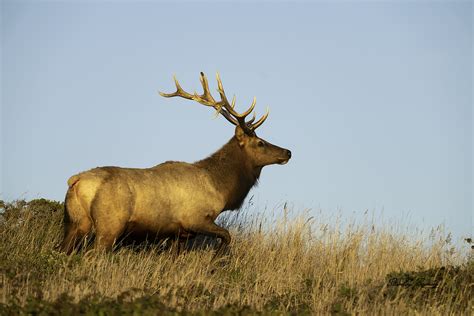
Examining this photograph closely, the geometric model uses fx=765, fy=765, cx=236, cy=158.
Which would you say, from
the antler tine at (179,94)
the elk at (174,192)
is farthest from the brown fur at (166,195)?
the antler tine at (179,94)

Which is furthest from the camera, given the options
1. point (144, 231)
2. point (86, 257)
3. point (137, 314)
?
point (144, 231)

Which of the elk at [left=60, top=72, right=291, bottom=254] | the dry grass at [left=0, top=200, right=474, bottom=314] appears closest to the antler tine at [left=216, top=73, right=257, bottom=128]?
the elk at [left=60, top=72, right=291, bottom=254]

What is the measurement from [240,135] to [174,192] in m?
1.94

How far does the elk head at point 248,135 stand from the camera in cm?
1211

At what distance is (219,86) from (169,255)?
9.28 ft

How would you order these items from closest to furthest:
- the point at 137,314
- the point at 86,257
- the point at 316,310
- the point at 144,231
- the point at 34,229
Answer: the point at 137,314, the point at 316,310, the point at 86,257, the point at 144,231, the point at 34,229

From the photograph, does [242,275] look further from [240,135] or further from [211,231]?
[240,135]

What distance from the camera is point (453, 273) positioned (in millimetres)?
9688

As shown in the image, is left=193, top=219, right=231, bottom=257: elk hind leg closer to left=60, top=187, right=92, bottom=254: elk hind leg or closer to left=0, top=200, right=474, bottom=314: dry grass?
left=0, top=200, right=474, bottom=314: dry grass

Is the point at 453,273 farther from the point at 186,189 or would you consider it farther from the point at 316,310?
the point at 186,189

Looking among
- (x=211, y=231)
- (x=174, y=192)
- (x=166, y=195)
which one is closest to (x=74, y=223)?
(x=166, y=195)

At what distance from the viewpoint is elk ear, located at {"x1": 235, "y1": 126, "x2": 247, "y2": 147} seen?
12141mm

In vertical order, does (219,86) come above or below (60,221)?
above

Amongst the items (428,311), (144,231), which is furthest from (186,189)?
(428,311)
